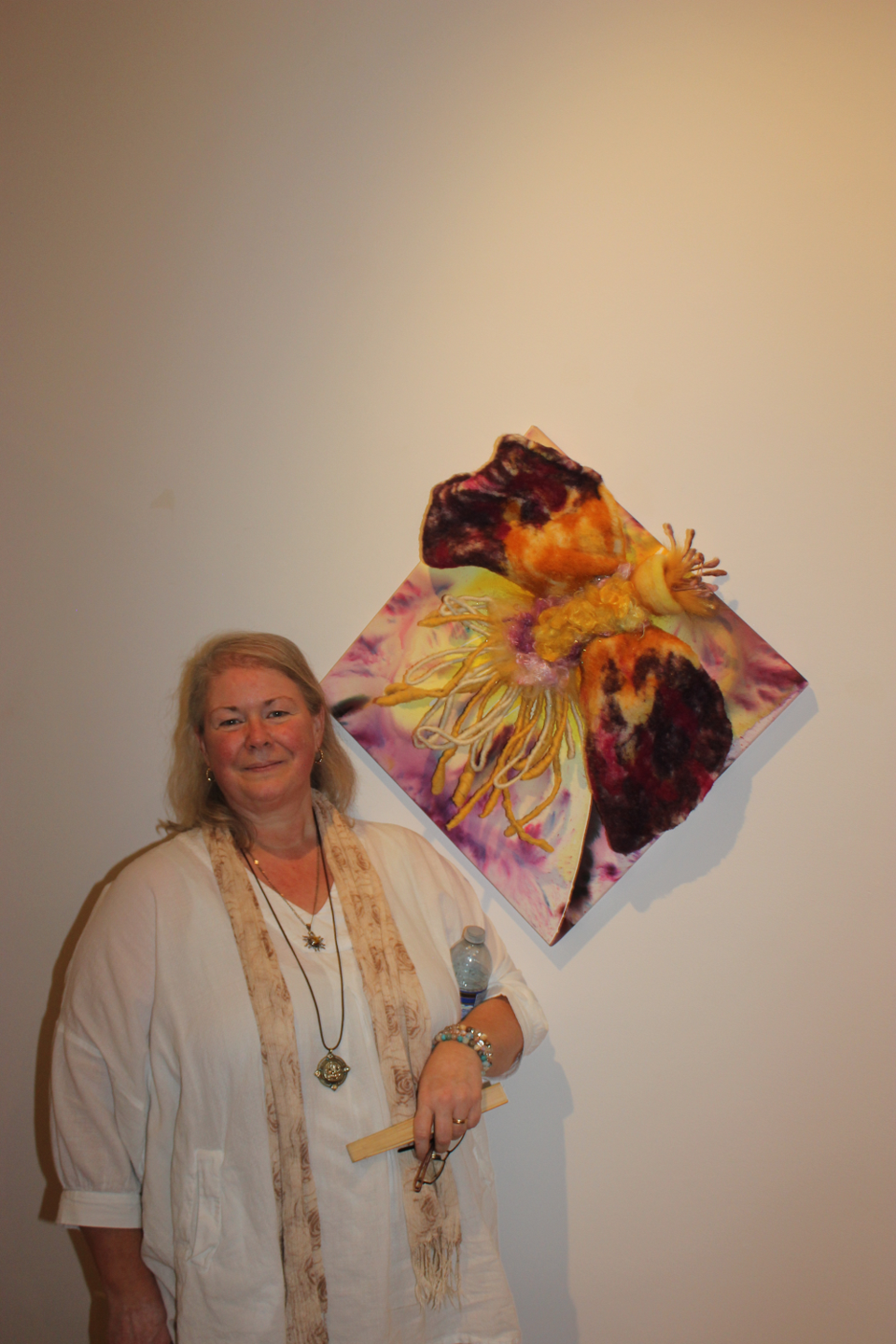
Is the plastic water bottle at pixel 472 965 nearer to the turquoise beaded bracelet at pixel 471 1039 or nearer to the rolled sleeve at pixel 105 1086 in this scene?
the turquoise beaded bracelet at pixel 471 1039

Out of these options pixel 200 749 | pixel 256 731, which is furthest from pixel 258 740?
pixel 200 749

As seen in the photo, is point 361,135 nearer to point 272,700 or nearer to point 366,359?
point 366,359

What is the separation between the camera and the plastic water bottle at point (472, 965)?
4.44 feet

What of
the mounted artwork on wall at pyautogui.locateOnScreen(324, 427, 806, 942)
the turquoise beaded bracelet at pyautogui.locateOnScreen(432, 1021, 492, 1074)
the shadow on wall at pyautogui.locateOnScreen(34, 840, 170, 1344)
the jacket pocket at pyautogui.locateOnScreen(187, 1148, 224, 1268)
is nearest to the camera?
the jacket pocket at pyautogui.locateOnScreen(187, 1148, 224, 1268)

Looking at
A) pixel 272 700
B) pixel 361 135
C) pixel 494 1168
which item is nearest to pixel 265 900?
pixel 272 700

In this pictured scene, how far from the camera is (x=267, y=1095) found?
116 cm

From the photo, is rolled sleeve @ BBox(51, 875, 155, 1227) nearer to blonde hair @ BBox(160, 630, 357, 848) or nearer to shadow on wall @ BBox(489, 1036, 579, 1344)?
blonde hair @ BBox(160, 630, 357, 848)

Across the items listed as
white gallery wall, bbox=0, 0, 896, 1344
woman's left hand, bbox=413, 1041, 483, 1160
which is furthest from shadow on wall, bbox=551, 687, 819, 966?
woman's left hand, bbox=413, 1041, 483, 1160

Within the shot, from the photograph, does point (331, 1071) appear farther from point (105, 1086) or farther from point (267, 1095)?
point (105, 1086)

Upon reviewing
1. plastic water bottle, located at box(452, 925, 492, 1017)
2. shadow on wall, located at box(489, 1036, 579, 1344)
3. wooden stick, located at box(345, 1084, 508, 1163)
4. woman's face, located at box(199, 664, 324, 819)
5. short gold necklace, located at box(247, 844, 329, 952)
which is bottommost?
shadow on wall, located at box(489, 1036, 579, 1344)

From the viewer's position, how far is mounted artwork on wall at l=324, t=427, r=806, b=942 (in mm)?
1361

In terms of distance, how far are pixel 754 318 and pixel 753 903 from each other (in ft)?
3.12

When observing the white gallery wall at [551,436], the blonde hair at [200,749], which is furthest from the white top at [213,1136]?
the white gallery wall at [551,436]

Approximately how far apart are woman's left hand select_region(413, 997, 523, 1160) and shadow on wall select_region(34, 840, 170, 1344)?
2.18ft
